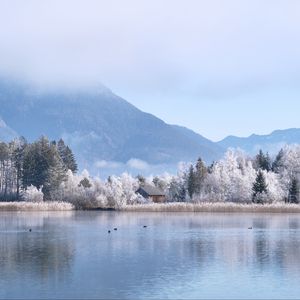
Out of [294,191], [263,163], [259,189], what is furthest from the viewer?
[263,163]

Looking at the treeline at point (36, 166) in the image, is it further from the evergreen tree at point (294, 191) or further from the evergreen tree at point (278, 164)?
the evergreen tree at point (278, 164)

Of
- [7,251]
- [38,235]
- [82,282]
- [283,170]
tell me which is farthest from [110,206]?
[82,282]

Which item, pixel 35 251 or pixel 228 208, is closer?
pixel 35 251

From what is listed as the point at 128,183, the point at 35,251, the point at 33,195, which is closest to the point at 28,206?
the point at 33,195

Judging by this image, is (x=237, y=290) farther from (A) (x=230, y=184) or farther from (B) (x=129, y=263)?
(A) (x=230, y=184)

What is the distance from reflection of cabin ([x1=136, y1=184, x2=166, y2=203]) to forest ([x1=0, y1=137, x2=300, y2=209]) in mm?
2000

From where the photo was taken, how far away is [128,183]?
143 m

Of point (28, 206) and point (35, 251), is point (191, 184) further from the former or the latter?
point (35, 251)

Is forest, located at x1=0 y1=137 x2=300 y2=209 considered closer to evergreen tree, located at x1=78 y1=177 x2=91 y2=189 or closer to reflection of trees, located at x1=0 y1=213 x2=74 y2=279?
evergreen tree, located at x1=78 y1=177 x2=91 y2=189

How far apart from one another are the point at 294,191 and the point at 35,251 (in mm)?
81391

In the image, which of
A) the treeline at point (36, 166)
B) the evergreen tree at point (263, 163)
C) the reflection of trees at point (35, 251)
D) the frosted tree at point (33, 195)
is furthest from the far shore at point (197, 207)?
the reflection of trees at point (35, 251)

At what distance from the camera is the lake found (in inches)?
1264

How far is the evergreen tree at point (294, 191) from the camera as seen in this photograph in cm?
12061

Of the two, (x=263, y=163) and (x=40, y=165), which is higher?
(x=263, y=163)
